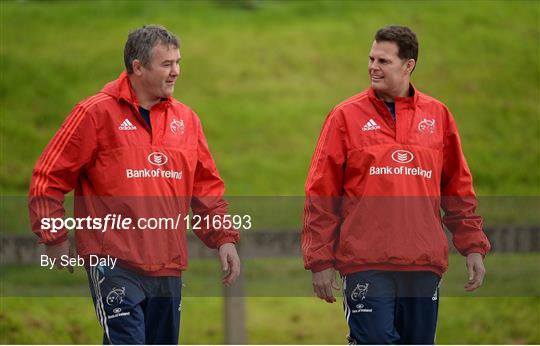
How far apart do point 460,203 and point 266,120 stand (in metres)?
8.02

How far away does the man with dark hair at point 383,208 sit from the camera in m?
5.93

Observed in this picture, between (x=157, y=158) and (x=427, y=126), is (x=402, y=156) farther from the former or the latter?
(x=157, y=158)

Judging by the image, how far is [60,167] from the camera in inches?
230

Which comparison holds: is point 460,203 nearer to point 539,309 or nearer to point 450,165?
point 450,165

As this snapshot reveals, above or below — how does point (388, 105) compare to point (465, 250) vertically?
above

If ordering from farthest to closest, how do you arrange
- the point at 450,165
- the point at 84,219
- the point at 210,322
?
the point at 210,322
the point at 450,165
the point at 84,219

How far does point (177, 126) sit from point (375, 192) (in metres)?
1.06

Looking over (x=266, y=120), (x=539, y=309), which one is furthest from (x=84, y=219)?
(x=266, y=120)

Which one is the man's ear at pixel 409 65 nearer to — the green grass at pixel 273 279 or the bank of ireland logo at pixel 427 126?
the bank of ireland logo at pixel 427 126

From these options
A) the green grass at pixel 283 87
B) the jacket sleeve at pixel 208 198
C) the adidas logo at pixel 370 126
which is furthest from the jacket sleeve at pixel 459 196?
the green grass at pixel 283 87

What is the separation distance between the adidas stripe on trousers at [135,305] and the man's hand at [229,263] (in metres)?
0.24

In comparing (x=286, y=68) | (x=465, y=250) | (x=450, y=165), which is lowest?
(x=465, y=250)

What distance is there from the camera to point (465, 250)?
249 inches

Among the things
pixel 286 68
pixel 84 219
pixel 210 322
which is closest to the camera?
pixel 84 219
